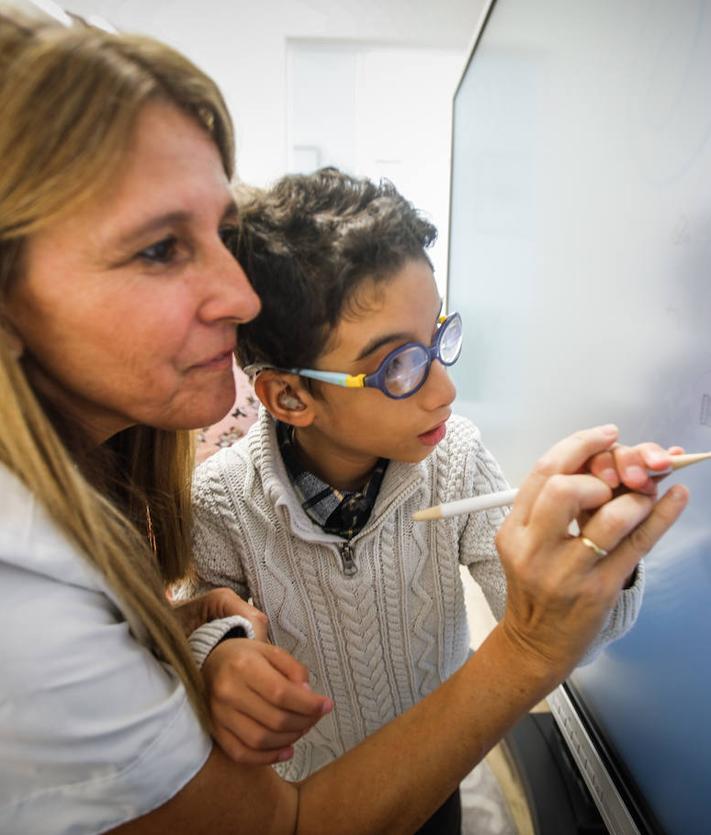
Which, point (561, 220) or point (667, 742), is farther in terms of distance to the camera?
point (561, 220)

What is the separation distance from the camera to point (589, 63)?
833 mm

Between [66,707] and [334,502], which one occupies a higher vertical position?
[66,707]

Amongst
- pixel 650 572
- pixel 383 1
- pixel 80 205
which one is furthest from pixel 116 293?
pixel 383 1

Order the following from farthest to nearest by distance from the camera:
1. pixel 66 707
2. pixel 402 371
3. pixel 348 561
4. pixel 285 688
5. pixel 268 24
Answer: pixel 268 24 → pixel 348 561 → pixel 402 371 → pixel 285 688 → pixel 66 707

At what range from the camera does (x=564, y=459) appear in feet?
1.52

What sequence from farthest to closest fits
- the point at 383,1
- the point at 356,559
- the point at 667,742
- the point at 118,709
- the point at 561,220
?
the point at 383,1, the point at 561,220, the point at 356,559, the point at 667,742, the point at 118,709

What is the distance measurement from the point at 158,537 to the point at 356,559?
31 centimetres

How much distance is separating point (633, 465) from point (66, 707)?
1.66ft

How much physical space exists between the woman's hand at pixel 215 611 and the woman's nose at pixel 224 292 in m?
0.39

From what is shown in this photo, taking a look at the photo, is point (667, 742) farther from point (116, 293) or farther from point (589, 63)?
point (589, 63)

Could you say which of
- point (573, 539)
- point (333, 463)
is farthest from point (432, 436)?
point (573, 539)

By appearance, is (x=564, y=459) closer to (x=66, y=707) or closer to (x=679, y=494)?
(x=679, y=494)

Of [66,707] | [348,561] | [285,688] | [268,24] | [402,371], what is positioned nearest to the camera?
[66,707]

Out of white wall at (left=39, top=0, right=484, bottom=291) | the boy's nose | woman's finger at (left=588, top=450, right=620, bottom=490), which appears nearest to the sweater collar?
the boy's nose
